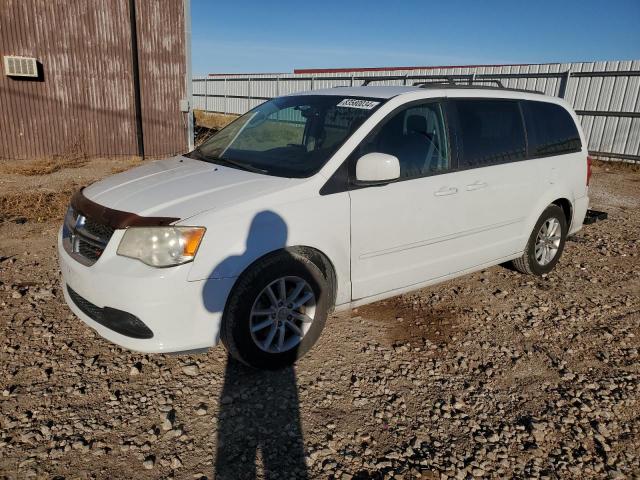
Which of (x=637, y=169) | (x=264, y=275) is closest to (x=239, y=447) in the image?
(x=264, y=275)

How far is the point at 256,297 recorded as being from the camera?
2973mm

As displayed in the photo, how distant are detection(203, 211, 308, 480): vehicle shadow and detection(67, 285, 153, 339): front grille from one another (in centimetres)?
39

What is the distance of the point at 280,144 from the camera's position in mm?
3826

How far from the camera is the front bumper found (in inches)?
106

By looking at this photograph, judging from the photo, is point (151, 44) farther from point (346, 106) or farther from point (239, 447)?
point (239, 447)

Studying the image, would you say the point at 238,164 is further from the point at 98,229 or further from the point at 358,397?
the point at 358,397

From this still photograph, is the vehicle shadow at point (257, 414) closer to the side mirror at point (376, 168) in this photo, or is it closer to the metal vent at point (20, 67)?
the side mirror at point (376, 168)

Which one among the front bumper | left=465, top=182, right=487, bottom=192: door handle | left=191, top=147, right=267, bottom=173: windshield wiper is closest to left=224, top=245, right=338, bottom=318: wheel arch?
the front bumper

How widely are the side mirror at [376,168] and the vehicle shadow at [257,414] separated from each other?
67cm

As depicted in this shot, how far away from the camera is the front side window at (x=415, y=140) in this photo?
3506 mm

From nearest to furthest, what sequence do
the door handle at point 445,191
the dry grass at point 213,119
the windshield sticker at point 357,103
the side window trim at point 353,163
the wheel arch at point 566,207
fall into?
1. the side window trim at point 353,163
2. the windshield sticker at point 357,103
3. the door handle at point 445,191
4. the wheel arch at point 566,207
5. the dry grass at point 213,119

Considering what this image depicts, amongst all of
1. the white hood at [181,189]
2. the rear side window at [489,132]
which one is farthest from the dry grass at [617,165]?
the white hood at [181,189]

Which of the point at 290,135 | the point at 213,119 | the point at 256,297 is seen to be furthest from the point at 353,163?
the point at 213,119

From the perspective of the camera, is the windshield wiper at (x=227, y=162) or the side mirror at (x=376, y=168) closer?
the side mirror at (x=376, y=168)
